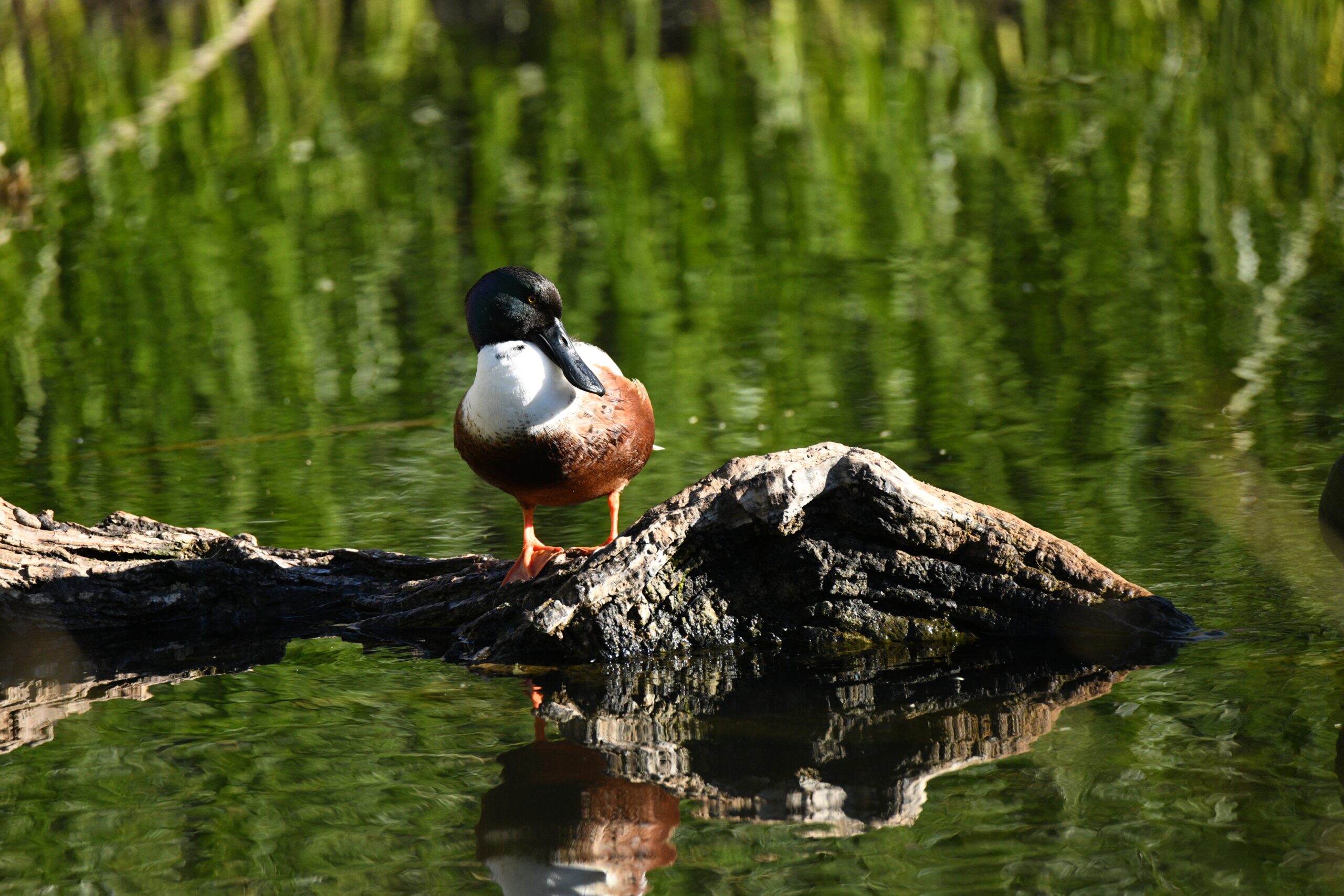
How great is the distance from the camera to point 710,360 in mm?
7328

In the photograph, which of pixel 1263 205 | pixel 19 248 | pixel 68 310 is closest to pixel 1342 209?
pixel 1263 205

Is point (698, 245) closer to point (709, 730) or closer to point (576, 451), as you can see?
point (576, 451)

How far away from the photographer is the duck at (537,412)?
407cm

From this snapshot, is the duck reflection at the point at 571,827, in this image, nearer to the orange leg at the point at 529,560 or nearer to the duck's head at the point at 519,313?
the orange leg at the point at 529,560

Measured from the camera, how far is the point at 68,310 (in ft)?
29.5

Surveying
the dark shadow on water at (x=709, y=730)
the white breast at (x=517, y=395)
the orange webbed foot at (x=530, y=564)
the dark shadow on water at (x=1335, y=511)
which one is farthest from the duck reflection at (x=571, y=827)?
the dark shadow on water at (x=1335, y=511)

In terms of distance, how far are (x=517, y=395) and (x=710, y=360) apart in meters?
3.32

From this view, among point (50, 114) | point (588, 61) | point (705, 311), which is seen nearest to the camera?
point (705, 311)

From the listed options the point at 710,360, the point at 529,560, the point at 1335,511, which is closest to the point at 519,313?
the point at 529,560

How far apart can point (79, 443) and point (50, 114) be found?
862 centimetres

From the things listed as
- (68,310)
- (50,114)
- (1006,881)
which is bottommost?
(1006,881)

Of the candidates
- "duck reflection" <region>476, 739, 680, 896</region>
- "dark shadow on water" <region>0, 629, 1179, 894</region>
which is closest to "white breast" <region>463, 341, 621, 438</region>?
"dark shadow on water" <region>0, 629, 1179, 894</region>

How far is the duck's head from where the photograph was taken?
4.20 m

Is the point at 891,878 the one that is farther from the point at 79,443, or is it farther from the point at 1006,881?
the point at 79,443
